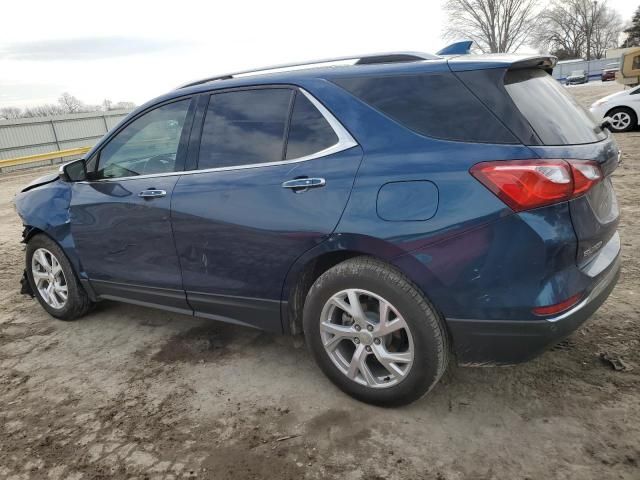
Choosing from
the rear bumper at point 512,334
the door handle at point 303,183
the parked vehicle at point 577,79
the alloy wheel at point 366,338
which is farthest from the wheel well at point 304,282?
the parked vehicle at point 577,79

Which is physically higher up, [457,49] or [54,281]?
[457,49]

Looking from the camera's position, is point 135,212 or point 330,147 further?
point 135,212

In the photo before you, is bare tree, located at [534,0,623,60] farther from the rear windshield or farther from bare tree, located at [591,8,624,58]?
the rear windshield

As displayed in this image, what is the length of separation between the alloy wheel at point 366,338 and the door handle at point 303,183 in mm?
575

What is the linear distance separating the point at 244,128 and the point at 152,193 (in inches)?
30.9

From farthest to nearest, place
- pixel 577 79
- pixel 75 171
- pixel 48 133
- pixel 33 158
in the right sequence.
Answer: pixel 577 79
pixel 48 133
pixel 33 158
pixel 75 171

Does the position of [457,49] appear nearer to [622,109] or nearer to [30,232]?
[30,232]

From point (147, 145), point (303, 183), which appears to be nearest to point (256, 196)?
point (303, 183)

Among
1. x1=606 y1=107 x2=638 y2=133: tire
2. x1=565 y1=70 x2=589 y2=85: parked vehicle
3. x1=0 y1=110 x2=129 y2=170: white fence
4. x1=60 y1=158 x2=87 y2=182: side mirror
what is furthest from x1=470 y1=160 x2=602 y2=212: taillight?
x1=565 y1=70 x2=589 y2=85: parked vehicle

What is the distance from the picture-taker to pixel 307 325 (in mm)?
2850

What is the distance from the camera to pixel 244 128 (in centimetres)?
310

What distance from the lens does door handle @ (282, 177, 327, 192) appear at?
267 cm

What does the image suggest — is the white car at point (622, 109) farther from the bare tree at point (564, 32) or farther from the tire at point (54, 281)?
the bare tree at point (564, 32)

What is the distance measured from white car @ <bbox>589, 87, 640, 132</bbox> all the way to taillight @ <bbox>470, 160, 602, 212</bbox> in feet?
40.8
